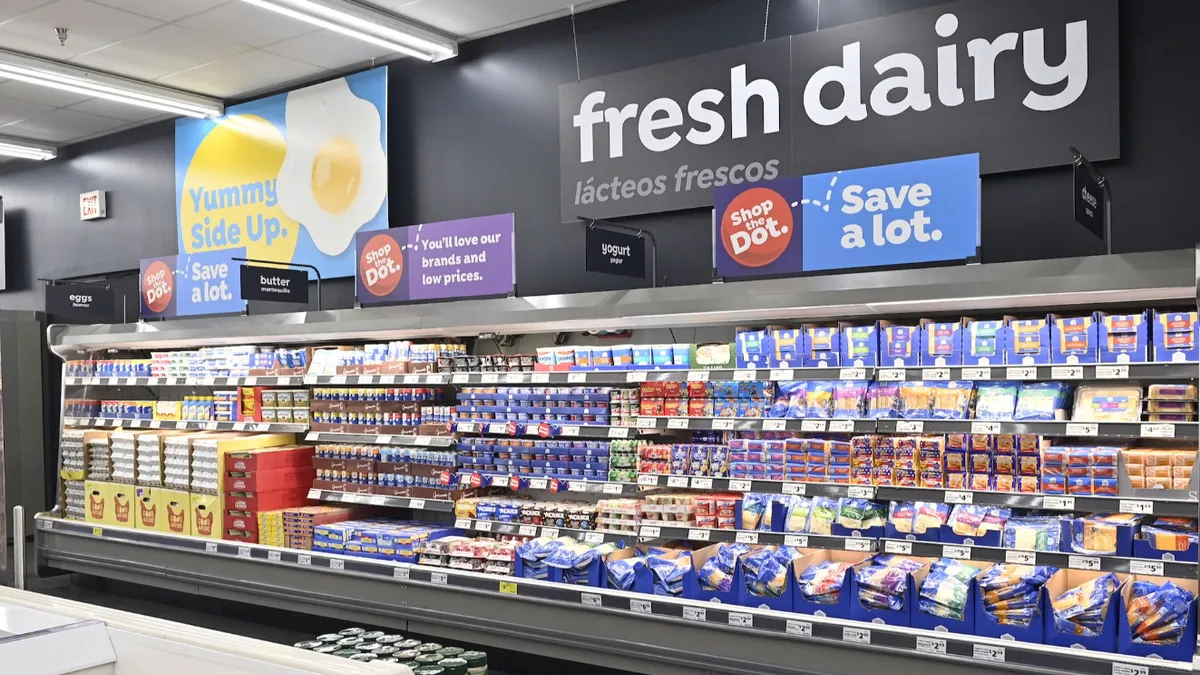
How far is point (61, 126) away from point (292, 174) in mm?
2961

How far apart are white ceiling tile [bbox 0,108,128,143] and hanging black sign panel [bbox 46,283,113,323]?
1529 millimetres

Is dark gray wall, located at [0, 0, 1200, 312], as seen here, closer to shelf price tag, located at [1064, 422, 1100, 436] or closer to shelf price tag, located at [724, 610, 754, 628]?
shelf price tag, located at [1064, 422, 1100, 436]

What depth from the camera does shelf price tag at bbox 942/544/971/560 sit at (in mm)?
3973

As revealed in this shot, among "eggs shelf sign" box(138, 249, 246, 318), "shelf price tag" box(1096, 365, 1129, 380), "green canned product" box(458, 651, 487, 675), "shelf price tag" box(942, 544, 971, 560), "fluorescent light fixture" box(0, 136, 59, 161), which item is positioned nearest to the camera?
"green canned product" box(458, 651, 487, 675)

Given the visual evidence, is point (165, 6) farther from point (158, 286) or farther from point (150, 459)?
point (150, 459)

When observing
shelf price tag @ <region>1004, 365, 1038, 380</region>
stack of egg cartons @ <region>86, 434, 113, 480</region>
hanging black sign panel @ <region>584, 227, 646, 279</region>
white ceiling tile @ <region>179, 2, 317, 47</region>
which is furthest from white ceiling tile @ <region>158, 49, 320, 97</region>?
shelf price tag @ <region>1004, 365, 1038, 380</region>

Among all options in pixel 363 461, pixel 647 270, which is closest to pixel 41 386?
pixel 363 461

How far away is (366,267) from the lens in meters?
6.46

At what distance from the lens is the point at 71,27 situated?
21.6 feet

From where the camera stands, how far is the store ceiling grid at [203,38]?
619 cm

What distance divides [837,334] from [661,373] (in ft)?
2.89

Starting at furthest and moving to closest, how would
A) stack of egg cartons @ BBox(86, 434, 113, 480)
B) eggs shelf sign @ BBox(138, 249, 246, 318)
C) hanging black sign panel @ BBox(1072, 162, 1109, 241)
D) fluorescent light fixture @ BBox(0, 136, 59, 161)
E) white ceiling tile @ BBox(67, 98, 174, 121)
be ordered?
fluorescent light fixture @ BBox(0, 136, 59, 161) < white ceiling tile @ BBox(67, 98, 174, 121) < eggs shelf sign @ BBox(138, 249, 246, 318) < stack of egg cartons @ BBox(86, 434, 113, 480) < hanging black sign panel @ BBox(1072, 162, 1109, 241)

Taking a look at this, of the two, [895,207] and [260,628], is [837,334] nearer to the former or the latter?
[895,207]

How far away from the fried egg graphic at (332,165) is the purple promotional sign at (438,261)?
37.9 inches
